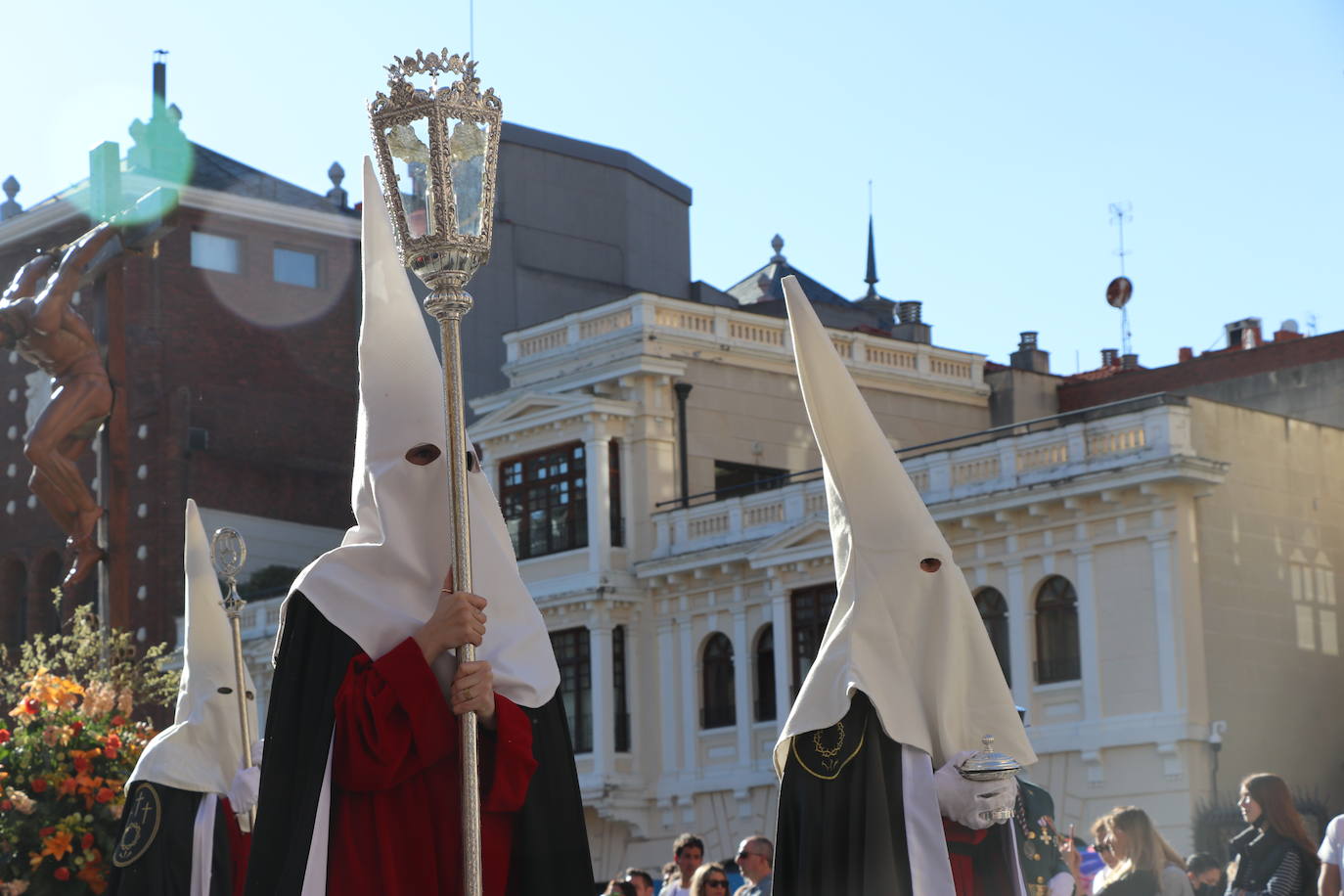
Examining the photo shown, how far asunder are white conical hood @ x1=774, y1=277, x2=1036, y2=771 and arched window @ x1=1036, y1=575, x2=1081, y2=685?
2166 centimetres

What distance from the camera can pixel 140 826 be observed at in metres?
10.6

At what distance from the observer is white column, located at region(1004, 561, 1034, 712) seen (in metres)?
29.4

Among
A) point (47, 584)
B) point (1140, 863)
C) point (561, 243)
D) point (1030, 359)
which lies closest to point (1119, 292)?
point (1030, 359)

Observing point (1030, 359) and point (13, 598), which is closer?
point (1030, 359)

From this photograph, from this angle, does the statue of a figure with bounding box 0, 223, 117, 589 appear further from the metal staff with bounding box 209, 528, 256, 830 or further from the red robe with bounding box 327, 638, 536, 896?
the red robe with bounding box 327, 638, 536, 896

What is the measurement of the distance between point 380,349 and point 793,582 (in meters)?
26.0

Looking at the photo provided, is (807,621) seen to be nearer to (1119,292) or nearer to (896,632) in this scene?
(1119,292)

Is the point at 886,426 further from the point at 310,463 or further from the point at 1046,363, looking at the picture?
the point at 310,463

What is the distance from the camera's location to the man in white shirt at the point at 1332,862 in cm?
984

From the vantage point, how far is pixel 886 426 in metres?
37.4

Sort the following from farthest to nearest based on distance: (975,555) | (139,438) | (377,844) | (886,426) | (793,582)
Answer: (139,438) → (886,426) → (793,582) → (975,555) → (377,844)

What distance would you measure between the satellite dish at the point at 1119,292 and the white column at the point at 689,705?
1162 cm

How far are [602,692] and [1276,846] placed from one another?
2389 centimetres

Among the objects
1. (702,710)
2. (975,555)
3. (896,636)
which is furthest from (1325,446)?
(896,636)
